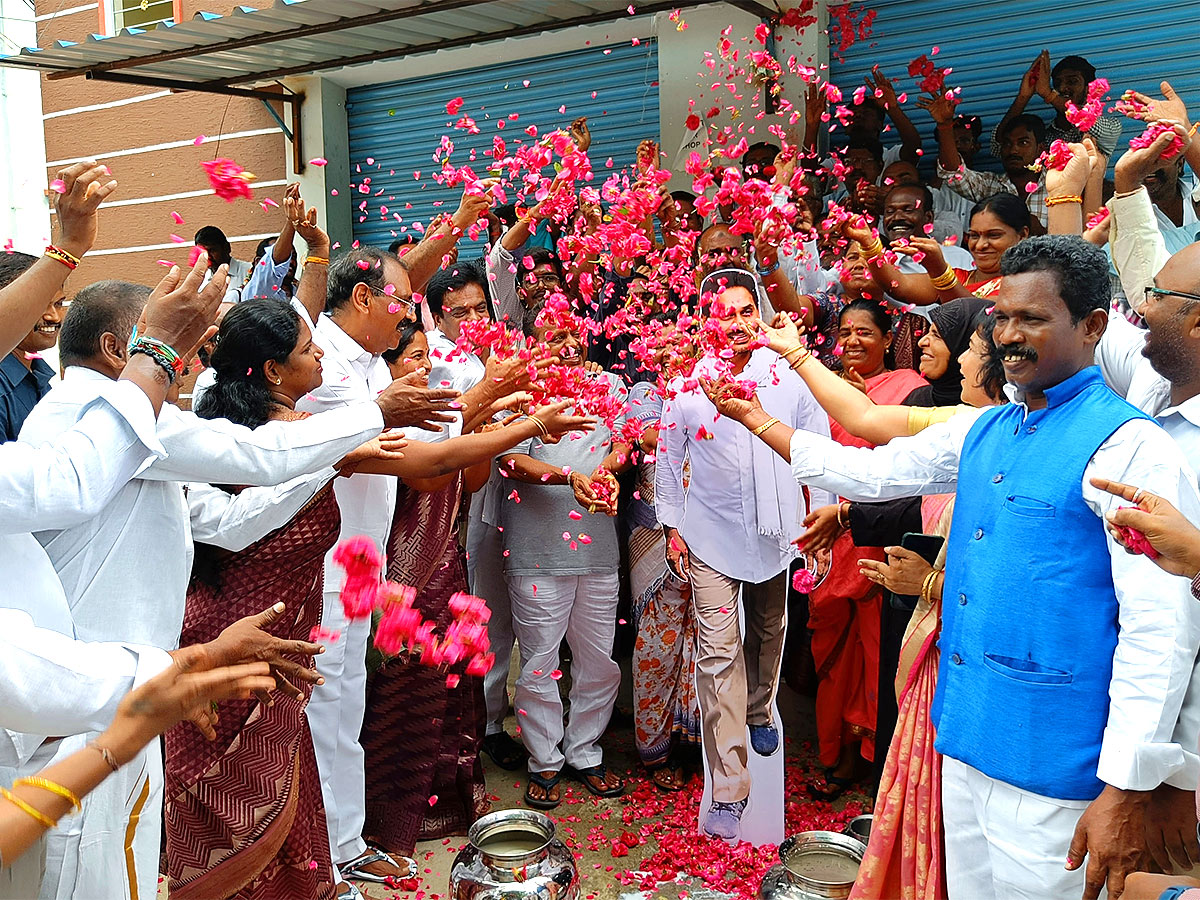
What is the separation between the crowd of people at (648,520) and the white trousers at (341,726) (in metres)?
0.02

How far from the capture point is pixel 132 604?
2.43m

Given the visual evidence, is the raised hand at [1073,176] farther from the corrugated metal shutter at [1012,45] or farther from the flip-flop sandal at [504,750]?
the flip-flop sandal at [504,750]

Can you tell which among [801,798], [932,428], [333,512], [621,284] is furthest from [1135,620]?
[621,284]

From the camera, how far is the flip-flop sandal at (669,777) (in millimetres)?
4801

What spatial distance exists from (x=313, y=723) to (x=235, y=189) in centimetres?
197

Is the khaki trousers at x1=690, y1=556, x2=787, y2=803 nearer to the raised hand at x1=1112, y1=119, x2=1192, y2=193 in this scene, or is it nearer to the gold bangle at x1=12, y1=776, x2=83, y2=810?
the raised hand at x1=1112, y1=119, x2=1192, y2=193

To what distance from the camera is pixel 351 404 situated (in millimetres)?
3783

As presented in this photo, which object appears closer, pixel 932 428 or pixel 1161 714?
pixel 1161 714

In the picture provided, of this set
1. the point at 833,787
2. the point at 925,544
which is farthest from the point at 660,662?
the point at 925,544

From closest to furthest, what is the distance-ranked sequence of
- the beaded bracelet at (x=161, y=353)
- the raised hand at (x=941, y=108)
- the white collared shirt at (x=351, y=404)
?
1. the beaded bracelet at (x=161, y=353)
2. the white collared shirt at (x=351, y=404)
3. the raised hand at (x=941, y=108)

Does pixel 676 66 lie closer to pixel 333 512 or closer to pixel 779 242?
pixel 779 242

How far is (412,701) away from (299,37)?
4.96m

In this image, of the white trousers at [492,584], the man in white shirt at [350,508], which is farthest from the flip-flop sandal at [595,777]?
the man in white shirt at [350,508]

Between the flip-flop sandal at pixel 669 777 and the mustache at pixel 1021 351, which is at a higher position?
the mustache at pixel 1021 351
